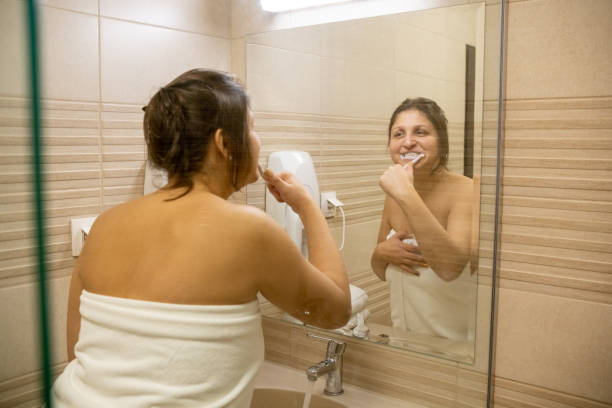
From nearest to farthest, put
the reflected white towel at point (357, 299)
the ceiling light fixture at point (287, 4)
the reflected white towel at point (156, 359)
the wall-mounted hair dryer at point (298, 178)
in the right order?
the reflected white towel at point (156, 359) → the wall-mounted hair dryer at point (298, 178) → the reflected white towel at point (357, 299) → the ceiling light fixture at point (287, 4)

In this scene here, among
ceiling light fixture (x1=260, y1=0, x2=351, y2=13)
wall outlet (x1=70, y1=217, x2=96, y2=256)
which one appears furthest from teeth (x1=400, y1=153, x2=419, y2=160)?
wall outlet (x1=70, y1=217, x2=96, y2=256)

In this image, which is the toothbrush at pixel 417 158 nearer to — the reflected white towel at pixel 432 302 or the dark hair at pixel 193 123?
the reflected white towel at pixel 432 302

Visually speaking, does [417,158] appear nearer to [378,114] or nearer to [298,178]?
[378,114]

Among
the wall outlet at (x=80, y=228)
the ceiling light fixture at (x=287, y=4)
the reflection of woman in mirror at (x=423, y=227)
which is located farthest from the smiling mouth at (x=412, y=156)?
the wall outlet at (x=80, y=228)

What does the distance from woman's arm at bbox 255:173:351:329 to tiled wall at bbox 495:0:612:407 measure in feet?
1.20

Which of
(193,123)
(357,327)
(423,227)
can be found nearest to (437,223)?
(423,227)

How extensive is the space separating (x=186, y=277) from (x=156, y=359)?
0.36ft

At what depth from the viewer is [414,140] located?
91 centimetres

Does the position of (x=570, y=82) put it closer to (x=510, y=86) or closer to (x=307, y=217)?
(x=510, y=86)

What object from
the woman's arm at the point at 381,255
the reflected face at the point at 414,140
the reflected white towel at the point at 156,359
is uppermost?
the reflected face at the point at 414,140

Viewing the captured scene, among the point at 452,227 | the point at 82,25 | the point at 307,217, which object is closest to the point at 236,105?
the point at 307,217

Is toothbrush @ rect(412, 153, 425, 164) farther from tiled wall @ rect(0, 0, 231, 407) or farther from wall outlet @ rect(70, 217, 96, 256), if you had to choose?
wall outlet @ rect(70, 217, 96, 256)

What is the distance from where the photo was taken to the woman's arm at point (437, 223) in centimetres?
92

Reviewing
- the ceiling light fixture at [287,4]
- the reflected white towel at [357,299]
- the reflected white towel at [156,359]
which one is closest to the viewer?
the reflected white towel at [156,359]
